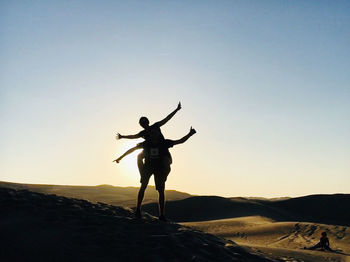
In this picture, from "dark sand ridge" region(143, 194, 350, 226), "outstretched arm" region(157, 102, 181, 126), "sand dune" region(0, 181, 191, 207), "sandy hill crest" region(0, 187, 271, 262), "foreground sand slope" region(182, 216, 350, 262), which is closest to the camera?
"sandy hill crest" region(0, 187, 271, 262)

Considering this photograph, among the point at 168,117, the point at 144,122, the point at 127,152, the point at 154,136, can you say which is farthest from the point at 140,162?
the point at 168,117

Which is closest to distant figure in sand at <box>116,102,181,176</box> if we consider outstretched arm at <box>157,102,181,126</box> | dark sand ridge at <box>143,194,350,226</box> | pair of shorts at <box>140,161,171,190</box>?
outstretched arm at <box>157,102,181,126</box>

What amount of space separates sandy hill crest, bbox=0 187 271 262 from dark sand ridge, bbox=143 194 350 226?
29.6 metres

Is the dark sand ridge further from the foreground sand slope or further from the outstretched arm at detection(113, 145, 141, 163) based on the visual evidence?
the outstretched arm at detection(113, 145, 141, 163)

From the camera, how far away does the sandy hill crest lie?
20.5 ft

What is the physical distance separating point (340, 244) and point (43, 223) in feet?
53.4

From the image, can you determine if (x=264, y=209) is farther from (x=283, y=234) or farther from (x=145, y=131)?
(x=145, y=131)

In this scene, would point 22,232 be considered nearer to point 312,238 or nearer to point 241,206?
point 312,238

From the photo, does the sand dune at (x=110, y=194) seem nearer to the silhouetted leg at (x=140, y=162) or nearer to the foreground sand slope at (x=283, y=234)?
the foreground sand slope at (x=283, y=234)

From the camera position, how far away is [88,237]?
6895 millimetres

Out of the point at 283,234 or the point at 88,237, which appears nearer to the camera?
the point at 88,237

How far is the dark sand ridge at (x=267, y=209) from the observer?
3850 cm

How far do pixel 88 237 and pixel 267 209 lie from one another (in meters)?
36.9

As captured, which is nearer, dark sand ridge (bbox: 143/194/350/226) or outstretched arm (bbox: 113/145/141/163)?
outstretched arm (bbox: 113/145/141/163)
